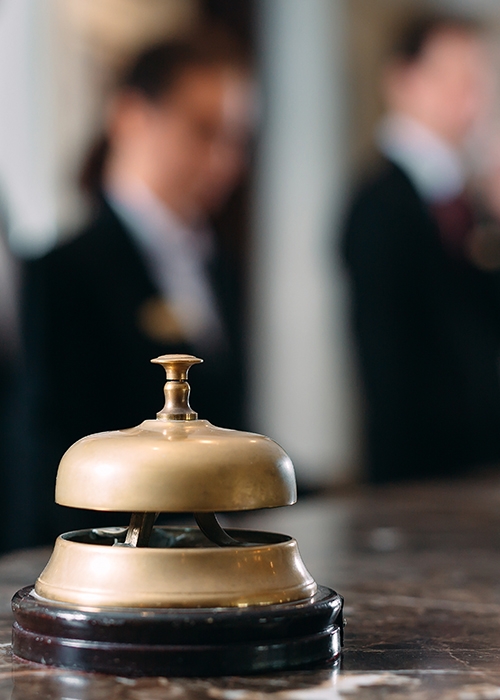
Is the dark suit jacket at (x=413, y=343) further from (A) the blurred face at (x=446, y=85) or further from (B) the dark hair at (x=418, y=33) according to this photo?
(B) the dark hair at (x=418, y=33)

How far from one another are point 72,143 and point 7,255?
614 mm

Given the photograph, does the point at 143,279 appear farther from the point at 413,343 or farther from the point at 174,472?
the point at 174,472

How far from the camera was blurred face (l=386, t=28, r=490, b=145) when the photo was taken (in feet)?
20.7

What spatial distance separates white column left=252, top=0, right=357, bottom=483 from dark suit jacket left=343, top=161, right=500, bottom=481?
15cm

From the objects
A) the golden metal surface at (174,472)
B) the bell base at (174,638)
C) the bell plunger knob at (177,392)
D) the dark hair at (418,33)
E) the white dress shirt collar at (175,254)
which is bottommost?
the bell base at (174,638)

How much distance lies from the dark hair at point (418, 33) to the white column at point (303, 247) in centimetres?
40

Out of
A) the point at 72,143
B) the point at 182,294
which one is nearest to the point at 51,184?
the point at 72,143

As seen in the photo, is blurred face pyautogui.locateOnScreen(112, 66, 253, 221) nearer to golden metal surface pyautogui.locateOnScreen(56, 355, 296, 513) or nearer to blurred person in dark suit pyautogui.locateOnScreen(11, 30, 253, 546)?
blurred person in dark suit pyautogui.locateOnScreen(11, 30, 253, 546)

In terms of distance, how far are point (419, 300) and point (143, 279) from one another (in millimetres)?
2057

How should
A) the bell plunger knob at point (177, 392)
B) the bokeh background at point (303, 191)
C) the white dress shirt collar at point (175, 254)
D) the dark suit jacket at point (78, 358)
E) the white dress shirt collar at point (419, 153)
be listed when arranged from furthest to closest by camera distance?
1. the white dress shirt collar at point (419, 153)
2. the bokeh background at point (303, 191)
3. the white dress shirt collar at point (175, 254)
4. the dark suit jacket at point (78, 358)
5. the bell plunger knob at point (177, 392)

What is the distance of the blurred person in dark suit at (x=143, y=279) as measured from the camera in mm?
3963

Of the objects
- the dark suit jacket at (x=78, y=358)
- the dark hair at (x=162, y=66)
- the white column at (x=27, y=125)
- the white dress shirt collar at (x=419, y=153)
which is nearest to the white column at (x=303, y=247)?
the white dress shirt collar at (x=419, y=153)

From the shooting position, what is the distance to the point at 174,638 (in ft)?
2.61

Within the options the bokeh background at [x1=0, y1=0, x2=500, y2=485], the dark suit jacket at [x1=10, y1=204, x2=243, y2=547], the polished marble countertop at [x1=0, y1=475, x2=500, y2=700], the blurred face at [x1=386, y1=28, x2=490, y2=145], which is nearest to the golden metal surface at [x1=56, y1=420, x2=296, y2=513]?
the polished marble countertop at [x1=0, y1=475, x2=500, y2=700]
